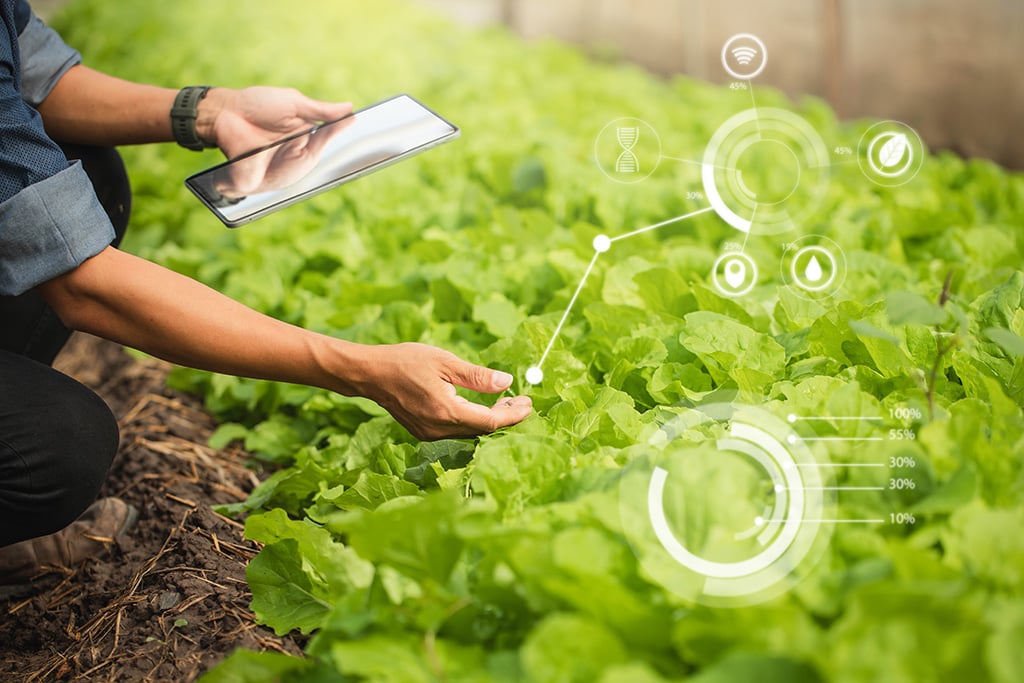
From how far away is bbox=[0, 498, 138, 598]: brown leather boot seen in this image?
222 centimetres

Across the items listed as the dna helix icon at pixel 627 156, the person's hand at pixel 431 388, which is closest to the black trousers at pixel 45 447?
the person's hand at pixel 431 388

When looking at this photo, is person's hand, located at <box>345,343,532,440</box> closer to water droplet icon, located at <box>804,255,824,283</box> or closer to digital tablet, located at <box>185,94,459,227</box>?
digital tablet, located at <box>185,94,459,227</box>

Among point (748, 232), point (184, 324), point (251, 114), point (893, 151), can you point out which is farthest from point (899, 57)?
point (184, 324)

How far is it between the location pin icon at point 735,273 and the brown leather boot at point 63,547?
5.76 ft

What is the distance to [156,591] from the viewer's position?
200 cm

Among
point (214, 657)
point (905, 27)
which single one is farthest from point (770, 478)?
point (905, 27)

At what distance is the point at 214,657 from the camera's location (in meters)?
1.76

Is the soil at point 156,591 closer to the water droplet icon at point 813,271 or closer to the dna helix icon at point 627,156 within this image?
the water droplet icon at point 813,271

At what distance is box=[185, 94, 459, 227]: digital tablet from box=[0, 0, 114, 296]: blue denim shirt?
1.21 ft

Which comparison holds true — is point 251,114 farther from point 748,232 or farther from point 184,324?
point 748,232

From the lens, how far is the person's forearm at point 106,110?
246 cm

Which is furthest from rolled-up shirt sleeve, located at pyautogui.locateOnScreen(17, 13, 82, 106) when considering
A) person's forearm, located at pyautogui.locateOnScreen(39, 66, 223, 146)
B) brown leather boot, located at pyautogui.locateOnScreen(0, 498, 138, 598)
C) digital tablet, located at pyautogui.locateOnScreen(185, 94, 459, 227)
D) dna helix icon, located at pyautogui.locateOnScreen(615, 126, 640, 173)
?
dna helix icon, located at pyautogui.locateOnScreen(615, 126, 640, 173)

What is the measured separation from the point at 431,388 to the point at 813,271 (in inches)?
55.5

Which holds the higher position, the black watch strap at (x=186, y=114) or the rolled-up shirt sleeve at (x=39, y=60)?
the rolled-up shirt sleeve at (x=39, y=60)
